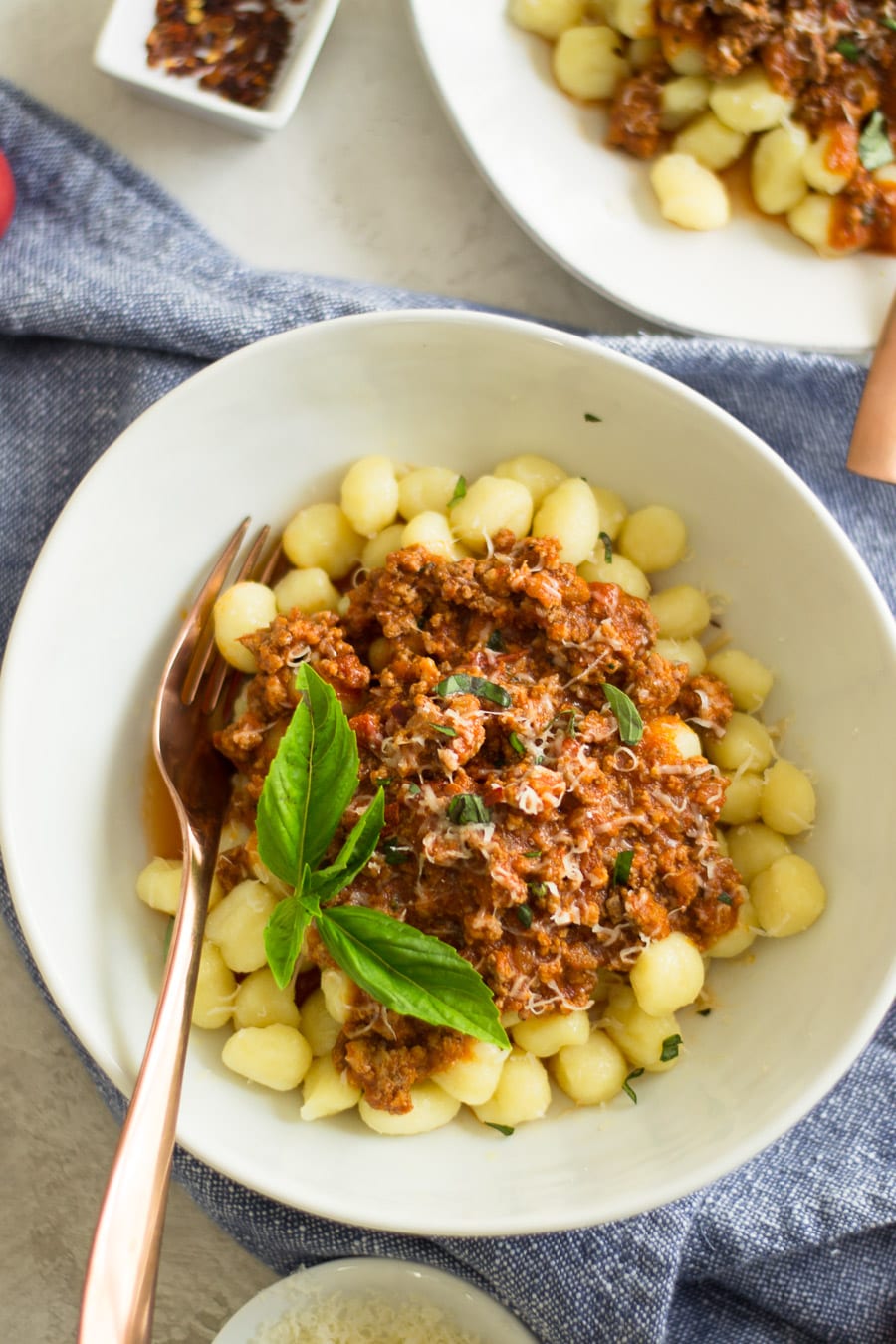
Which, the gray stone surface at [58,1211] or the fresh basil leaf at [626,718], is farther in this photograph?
the gray stone surface at [58,1211]

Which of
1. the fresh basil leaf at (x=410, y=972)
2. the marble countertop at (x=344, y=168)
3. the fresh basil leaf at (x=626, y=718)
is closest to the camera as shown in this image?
the fresh basil leaf at (x=410, y=972)

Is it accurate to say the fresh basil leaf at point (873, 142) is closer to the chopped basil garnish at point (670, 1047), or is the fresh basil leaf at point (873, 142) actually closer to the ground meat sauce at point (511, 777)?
the ground meat sauce at point (511, 777)

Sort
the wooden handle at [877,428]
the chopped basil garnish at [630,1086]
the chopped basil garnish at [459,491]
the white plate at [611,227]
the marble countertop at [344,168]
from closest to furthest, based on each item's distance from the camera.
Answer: the chopped basil garnish at [630,1086] → the chopped basil garnish at [459,491] → the wooden handle at [877,428] → the white plate at [611,227] → the marble countertop at [344,168]

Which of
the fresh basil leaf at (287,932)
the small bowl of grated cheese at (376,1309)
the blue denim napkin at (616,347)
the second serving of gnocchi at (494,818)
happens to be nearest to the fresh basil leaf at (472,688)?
the second serving of gnocchi at (494,818)

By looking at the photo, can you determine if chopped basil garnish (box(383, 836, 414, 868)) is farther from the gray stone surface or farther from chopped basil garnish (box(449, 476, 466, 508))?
the gray stone surface

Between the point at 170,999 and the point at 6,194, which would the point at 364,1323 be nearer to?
the point at 170,999

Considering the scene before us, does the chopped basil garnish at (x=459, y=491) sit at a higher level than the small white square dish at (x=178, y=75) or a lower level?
lower

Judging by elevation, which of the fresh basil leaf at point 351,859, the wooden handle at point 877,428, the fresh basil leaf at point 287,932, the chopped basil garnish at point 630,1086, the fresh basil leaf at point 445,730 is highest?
the wooden handle at point 877,428
